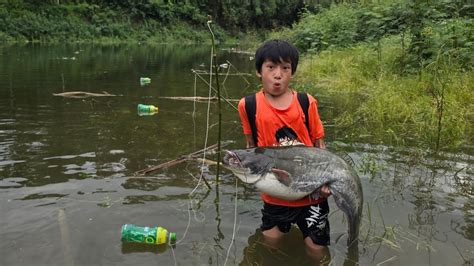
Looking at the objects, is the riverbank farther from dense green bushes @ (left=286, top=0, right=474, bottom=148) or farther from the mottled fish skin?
the mottled fish skin

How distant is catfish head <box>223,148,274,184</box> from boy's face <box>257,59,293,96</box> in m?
0.46

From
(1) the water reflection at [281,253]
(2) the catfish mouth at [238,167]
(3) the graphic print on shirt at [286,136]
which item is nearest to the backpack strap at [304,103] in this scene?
(3) the graphic print on shirt at [286,136]

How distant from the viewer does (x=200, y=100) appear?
10359mm

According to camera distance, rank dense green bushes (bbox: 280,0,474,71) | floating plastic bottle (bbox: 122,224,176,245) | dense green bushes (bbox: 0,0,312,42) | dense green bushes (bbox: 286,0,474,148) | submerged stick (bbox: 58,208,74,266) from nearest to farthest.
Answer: submerged stick (bbox: 58,208,74,266) → floating plastic bottle (bbox: 122,224,176,245) → dense green bushes (bbox: 286,0,474,148) → dense green bushes (bbox: 280,0,474,71) → dense green bushes (bbox: 0,0,312,42)

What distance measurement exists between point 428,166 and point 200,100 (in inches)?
237

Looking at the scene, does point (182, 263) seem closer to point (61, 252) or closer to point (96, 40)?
point (61, 252)

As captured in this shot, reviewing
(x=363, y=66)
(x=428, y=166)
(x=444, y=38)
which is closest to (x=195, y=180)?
(x=428, y=166)

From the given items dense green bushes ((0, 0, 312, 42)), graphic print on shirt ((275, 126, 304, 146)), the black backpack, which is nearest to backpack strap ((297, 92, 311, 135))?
the black backpack

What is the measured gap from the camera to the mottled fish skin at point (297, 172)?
3102 millimetres

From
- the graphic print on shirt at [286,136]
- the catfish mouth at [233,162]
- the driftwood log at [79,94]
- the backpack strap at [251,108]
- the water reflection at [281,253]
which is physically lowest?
the water reflection at [281,253]

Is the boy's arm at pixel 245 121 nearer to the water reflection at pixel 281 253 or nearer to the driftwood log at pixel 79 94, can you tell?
the water reflection at pixel 281 253

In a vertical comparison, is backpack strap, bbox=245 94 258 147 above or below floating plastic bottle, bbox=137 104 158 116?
above

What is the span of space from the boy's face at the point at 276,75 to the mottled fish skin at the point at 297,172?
44cm

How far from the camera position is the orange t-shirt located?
10.6ft
